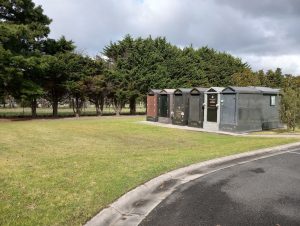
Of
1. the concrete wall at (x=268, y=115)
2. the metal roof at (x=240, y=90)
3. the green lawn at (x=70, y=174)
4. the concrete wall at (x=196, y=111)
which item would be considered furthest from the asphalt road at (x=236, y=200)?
the concrete wall at (x=196, y=111)

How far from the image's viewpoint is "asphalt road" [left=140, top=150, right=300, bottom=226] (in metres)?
5.65

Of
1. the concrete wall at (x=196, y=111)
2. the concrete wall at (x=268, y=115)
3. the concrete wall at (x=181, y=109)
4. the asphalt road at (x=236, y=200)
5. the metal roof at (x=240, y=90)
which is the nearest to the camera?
the asphalt road at (x=236, y=200)

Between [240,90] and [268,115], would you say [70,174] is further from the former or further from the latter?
[268,115]

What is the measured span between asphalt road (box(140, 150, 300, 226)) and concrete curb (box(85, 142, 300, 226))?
21 cm

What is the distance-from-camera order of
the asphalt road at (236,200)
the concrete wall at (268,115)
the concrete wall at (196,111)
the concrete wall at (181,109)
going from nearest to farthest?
the asphalt road at (236,200), the concrete wall at (268,115), the concrete wall at (196,111), the concrete wall at (181,109)

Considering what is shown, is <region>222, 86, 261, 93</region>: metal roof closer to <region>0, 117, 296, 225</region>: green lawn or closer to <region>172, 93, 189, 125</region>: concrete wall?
<region>172, 93, 189, 125</region>: concrete wall

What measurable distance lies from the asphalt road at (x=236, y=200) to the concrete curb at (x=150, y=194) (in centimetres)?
21

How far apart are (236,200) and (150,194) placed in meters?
1.76

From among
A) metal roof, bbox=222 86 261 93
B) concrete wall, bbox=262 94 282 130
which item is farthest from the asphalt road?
concrete wall, bbox=262 94 282 130

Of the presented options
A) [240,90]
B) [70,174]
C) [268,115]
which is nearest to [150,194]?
[70,174]

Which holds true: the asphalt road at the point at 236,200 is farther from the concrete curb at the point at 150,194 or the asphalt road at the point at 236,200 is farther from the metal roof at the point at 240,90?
the metal roof at the point at 240,90

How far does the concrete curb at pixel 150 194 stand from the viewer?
18.6 feet

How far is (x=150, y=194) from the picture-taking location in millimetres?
7203

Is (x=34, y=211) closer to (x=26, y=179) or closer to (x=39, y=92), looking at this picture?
(x=26, y=179)
